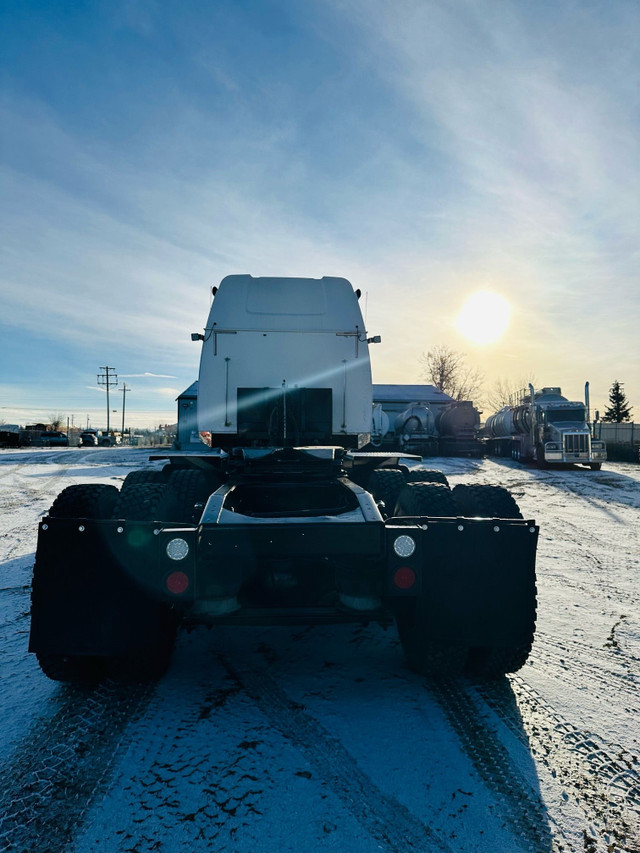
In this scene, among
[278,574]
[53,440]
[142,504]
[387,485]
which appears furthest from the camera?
[53,440]

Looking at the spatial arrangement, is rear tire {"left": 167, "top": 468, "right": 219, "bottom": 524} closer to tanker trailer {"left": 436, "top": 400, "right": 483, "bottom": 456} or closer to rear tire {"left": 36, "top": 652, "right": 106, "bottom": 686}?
rear tire {"left": 36, "top": 652, "right": 106, "bottom": 686}

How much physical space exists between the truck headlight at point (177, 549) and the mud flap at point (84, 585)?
4.2 inches

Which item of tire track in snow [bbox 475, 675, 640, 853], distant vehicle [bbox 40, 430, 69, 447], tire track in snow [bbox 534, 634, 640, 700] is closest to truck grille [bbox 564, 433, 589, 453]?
tire track in snow [bbox 534, 634, 640, 700]

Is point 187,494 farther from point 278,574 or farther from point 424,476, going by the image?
point 424,476

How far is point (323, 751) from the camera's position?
2619 mm

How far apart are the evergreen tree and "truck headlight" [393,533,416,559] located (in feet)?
214

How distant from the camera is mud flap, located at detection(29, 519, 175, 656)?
9.56 ft

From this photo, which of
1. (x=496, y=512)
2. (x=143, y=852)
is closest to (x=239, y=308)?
(x=496, y=512)

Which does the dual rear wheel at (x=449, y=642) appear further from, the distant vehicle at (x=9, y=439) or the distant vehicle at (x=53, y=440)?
the distant vehicle at (x=53, y=440)

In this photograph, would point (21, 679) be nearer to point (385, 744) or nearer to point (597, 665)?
point (385, 744)

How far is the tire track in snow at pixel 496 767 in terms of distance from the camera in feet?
7.03

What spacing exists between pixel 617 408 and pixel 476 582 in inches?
2620

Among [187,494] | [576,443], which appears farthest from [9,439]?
[187,494]

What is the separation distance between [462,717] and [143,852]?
5.63 ft
